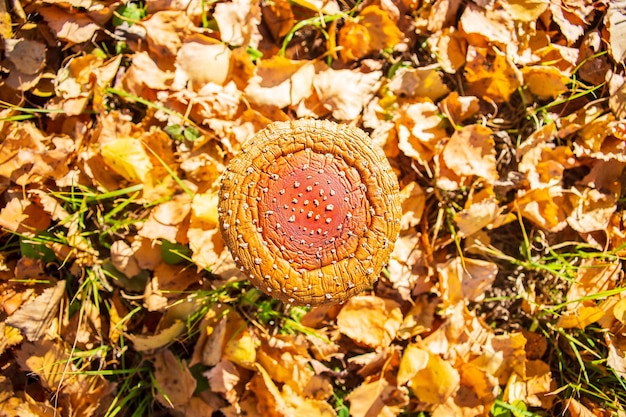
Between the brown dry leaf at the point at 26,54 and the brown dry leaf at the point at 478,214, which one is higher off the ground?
the brown dry leaf at the point at 26,54

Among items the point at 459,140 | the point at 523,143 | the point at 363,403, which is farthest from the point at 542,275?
the point at 363,403

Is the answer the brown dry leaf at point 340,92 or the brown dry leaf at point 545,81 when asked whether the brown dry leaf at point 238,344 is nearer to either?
the brown dry leaf at point 340,92

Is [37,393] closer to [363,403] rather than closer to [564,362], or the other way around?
[363,403]

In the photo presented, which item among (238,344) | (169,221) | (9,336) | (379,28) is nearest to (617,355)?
(238,344)

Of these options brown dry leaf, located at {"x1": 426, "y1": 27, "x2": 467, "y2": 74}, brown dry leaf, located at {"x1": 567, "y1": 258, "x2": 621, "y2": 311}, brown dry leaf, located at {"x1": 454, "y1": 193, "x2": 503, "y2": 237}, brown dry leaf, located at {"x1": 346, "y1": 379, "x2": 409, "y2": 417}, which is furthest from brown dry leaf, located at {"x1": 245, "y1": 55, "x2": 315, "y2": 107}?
brown dry leaf, located at {"x1": 567, "y1": 258, "x2": 621, "y2": 311}

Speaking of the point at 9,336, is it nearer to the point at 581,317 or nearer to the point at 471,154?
the point at 471,154

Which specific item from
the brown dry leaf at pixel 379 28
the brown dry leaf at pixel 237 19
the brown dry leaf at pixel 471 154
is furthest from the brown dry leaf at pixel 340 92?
the brown dry leaf at pixel 471 154
